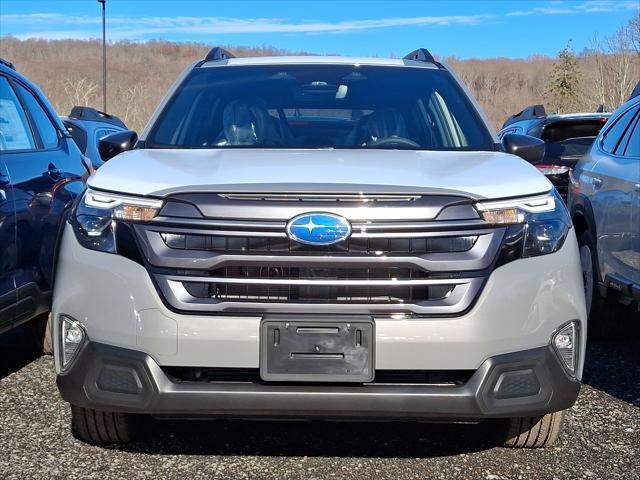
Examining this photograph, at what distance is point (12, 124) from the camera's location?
482 cm

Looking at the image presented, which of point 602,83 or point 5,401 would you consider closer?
point 5,401

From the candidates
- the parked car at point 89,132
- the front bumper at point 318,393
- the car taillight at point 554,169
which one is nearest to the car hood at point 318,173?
the front bumper at point 318,393

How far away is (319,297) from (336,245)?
0.19 meters

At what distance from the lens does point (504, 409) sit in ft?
9.93

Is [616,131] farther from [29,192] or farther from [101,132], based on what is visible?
[101,132]

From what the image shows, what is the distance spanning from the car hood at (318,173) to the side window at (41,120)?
1.74m

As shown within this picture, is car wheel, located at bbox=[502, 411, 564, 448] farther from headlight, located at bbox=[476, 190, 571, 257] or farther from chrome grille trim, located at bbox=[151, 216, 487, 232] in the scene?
chrome grille trim, located at bbox=[151, 216, 487, 232]

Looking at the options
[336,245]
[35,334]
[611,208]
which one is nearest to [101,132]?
[35,334]

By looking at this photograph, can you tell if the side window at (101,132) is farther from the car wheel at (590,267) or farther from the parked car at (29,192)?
the car wheel at (590,267)

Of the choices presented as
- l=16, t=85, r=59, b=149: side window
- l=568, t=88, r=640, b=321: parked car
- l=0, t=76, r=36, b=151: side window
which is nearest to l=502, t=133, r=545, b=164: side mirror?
l=568, t=88, r=640, b=321: parked car

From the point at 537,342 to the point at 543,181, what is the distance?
64 cm

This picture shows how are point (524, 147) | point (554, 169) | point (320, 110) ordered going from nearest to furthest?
point (524, 147) → point (320, 110) → point (554, 169)

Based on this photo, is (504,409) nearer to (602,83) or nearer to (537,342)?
(537,342)

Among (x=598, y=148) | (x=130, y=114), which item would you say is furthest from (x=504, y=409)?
(x=130, y=114)
